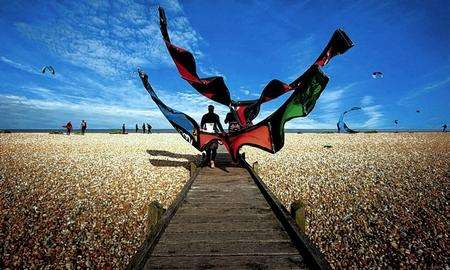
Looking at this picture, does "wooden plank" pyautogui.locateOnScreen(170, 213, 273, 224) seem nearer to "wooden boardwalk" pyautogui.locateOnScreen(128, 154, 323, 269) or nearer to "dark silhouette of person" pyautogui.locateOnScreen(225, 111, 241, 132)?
"wooden boardwalk" pyautogui.locateOnScreen(128, 154, 323, 269)

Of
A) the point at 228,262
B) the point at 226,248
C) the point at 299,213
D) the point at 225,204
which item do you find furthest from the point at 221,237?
the point at 225,204

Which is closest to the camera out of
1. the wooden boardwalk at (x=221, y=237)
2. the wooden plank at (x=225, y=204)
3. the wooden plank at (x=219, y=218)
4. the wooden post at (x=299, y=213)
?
the wooden boardwalk at (x=221, y=237)

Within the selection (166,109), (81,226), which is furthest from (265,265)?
(166,109)

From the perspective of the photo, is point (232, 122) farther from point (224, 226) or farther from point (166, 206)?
point (224, 226)

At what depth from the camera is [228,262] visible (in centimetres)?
437

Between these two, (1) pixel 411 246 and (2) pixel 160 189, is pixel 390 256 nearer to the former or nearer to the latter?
(1) pixel 411 246

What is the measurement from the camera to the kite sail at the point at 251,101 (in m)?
6.65

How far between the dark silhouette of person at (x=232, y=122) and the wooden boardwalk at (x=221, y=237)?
4.25m

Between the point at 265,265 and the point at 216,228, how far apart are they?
1.53 metres

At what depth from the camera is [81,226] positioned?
25.9ft

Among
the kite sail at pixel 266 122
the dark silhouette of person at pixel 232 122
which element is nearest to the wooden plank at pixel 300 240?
the kite sail at pixel 266 122

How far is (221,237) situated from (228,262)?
0.84 m

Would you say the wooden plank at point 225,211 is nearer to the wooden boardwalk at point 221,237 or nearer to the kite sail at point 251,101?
the wooden boardwalk at point 221,237

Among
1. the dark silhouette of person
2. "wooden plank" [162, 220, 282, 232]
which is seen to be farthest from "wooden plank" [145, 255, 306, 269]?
the dark silhouette of person
